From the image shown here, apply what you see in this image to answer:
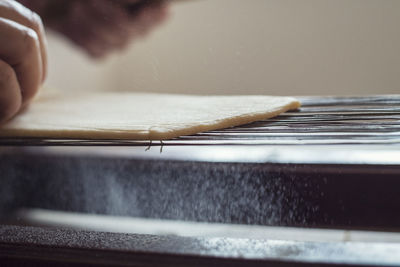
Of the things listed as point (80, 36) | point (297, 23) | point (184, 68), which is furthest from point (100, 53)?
point (297, 23)

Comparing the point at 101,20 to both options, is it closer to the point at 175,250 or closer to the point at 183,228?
the point at 183,228

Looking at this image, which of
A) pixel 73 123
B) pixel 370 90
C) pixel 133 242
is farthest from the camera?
pixel 370 90

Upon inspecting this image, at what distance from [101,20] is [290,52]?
78 cm

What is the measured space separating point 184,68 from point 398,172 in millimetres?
506

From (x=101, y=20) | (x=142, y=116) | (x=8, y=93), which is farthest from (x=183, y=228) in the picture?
(x=101, y=20)

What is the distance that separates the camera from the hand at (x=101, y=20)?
49.7 inches

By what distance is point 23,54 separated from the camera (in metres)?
0.65

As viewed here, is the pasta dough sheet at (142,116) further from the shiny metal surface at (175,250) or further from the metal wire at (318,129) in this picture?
the shiny metal surface at (175,250)

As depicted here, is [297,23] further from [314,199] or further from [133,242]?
[133,242]

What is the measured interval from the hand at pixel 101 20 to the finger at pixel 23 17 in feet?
1.71

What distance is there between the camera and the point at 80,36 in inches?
59.6

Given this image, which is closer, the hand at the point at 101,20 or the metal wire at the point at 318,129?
the metal wire at the point at 318,129

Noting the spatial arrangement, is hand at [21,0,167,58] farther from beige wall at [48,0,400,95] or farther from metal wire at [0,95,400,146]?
metal wire at [0,95,400,146]

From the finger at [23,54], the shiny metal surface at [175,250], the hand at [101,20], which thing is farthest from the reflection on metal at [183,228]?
the hand at [101,20]
